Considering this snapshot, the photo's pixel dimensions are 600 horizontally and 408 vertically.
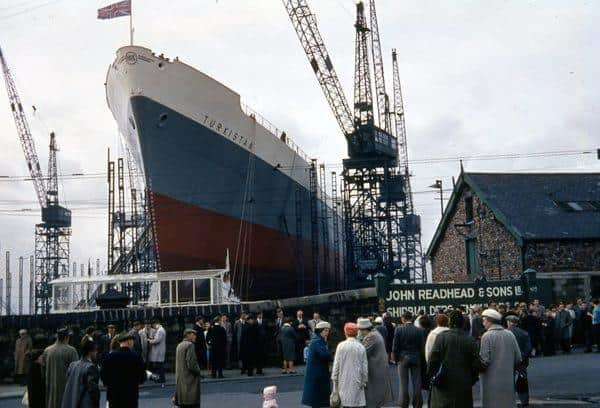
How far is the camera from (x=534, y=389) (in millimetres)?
15602

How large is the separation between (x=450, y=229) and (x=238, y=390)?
21876 millimetres

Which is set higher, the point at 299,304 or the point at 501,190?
the point at 501,190

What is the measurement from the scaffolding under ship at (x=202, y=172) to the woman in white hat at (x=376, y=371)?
84.4 ft

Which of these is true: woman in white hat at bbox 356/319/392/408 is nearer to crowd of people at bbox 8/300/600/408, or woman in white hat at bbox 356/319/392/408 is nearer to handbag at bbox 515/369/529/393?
crowd of people at bbox 8/300/600/408

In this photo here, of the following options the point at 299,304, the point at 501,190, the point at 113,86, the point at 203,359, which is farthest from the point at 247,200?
the point at 203,359

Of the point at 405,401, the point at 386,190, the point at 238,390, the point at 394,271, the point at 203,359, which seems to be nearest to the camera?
the point at 405,401

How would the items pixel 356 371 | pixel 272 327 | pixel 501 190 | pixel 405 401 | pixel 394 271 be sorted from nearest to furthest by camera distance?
pixel 356 371 < pixel 405 401 < pixel 272 327 < pixel 501 190 < pixel 394 271

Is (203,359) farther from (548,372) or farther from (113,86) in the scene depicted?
(113,86)

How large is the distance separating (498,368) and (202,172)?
2925cm

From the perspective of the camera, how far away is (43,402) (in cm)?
1080

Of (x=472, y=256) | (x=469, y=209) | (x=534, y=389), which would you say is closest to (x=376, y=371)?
(x=534, y=389)

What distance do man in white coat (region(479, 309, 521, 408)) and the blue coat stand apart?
2.07 metres

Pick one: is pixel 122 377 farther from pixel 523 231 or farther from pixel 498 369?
pixel 523 231

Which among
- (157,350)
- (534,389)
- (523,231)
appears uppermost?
(523,231)
